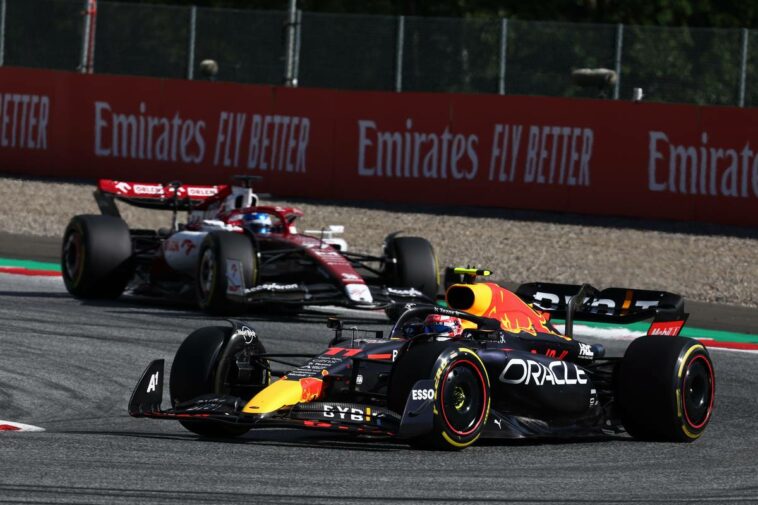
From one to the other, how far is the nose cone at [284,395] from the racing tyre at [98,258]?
759cm

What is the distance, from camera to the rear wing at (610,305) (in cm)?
1020

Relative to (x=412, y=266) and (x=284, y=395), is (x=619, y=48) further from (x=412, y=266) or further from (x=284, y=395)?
(x=284, y=395)

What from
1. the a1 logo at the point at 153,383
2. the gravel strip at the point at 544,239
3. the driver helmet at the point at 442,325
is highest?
the gravel strip at the point at 544,239

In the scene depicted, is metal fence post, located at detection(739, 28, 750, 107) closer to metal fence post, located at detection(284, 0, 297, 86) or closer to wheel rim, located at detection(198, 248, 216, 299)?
metal fence post, located at detection(284, 0, 297, 86)

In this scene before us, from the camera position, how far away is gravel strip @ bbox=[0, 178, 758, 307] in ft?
60.2

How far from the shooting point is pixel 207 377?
29.6 ft

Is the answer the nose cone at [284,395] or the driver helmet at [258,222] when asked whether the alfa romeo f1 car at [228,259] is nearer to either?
the driver helmet at [258,222]

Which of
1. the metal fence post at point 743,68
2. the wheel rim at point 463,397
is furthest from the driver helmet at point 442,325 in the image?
the metal fence post at point 743,68

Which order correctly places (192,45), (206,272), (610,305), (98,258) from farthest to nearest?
(192,45)
(98,258)
(206,272)
(610,305)

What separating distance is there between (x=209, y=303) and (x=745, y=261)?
7.00 m

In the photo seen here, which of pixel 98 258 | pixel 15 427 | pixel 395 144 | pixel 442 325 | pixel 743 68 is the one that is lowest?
pixel 15 427

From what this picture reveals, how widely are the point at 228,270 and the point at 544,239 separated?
21.3 ft

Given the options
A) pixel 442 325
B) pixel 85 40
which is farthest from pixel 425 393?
pixel 85 40

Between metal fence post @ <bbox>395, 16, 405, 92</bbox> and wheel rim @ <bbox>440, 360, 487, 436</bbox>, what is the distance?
1540 centimetres
